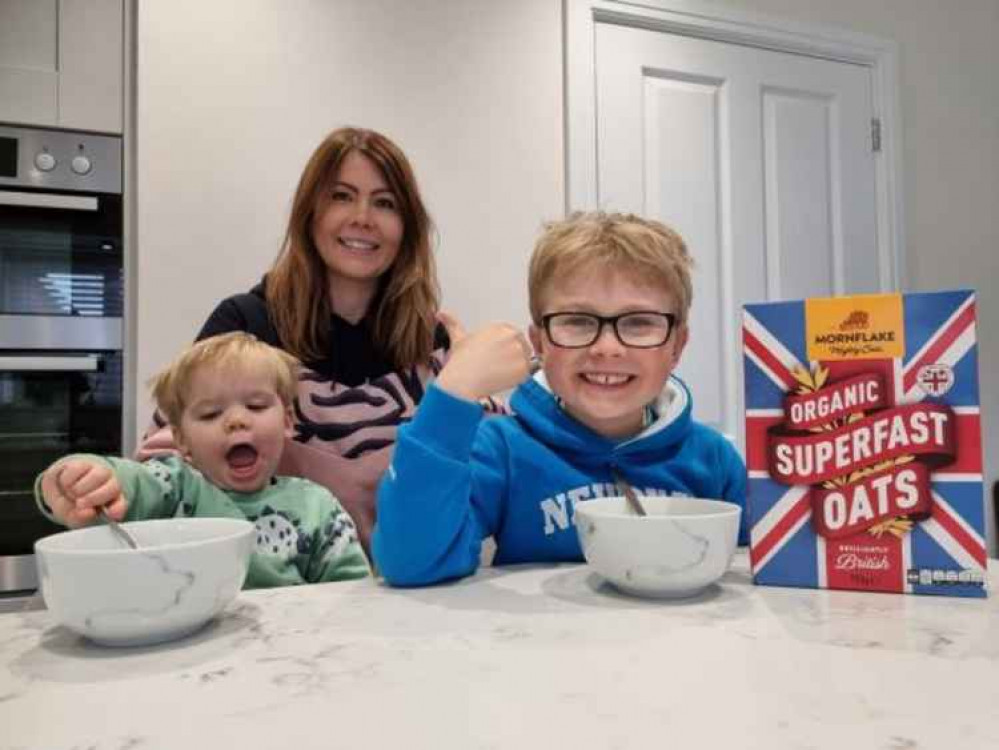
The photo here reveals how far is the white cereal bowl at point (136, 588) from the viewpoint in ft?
1.63

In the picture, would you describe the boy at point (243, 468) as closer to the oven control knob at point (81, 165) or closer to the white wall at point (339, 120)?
the white wall at point (339, 120)

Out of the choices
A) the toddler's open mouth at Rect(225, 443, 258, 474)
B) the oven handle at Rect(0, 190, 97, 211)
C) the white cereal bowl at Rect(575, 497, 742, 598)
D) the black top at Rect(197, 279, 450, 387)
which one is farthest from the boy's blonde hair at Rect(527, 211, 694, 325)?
the oven handle at Rect(0, 190, 97, 211)

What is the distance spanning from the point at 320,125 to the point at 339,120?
1.9 inches

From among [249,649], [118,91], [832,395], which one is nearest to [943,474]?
[832,395]

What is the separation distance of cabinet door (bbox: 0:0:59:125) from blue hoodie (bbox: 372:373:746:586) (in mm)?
1300

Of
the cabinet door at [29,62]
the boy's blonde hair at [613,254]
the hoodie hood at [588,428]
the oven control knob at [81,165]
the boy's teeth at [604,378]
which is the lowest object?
the hoodie hood at [588,428]

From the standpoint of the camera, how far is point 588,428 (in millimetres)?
917

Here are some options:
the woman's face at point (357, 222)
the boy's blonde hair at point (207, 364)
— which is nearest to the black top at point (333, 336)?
the woman's face at point (357, 222)

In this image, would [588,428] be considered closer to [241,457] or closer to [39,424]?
[241,457]

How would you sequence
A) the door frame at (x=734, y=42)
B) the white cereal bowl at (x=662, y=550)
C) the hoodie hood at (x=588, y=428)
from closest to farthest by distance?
the white cereal bowl at (x=662, y=550) < the hoodie hood at (x=588, y=428) < the door frame at (x=734, y=42)

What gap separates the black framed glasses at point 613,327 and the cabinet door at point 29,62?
137 cm

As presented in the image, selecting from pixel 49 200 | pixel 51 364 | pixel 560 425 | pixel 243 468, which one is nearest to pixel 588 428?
pixel 560 425

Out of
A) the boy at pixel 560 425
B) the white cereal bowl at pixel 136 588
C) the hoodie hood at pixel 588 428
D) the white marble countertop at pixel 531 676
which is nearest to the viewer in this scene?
the white marble countertop at pixel 531 676

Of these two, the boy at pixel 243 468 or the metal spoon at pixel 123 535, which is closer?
the metal spoon at pixel 123 535
